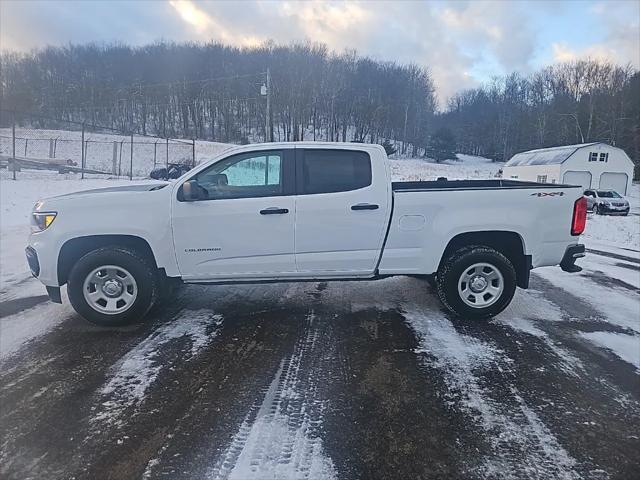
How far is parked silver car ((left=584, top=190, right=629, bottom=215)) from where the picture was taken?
2461 centimetres

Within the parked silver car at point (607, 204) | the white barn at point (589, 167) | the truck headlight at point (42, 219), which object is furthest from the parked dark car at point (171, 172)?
the white barn at point (589, 167)

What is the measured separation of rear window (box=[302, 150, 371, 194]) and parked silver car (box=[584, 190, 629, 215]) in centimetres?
2410

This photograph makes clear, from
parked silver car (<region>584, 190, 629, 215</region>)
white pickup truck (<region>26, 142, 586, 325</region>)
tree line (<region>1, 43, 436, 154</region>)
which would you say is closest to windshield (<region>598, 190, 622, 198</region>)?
parked silver car (<region>584, 190, 629, 215</region>)

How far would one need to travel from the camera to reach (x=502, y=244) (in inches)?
198

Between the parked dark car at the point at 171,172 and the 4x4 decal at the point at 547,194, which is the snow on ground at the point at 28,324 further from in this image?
the parked dark car at the point at 171,172

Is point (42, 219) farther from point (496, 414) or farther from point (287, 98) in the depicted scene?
point (287, 98)

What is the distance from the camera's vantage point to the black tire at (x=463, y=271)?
4820 millimetres

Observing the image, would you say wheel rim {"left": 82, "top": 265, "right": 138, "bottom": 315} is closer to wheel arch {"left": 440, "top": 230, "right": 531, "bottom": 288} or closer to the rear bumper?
wheel arch {"left": 440, "top": 230, "right": 531, "bottom": 288}

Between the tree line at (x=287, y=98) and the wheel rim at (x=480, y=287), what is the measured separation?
216 feet

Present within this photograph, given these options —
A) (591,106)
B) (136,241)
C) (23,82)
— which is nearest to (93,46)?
(23,82)

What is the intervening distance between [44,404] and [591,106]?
77.6 metres

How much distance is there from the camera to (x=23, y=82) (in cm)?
7038

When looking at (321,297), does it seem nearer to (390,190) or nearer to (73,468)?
(390,190)

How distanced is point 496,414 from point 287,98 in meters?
78.4
